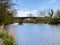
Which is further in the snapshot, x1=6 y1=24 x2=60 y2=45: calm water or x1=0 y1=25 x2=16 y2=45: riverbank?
x1=6 y1=24 x2=60 y2=45: calm water

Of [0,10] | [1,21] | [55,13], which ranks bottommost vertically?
[55,13]

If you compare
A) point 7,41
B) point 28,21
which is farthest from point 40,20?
point 7,41

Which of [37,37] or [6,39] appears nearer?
[6,39]

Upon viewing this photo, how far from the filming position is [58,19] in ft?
223

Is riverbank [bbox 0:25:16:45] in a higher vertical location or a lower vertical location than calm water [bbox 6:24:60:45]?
higher

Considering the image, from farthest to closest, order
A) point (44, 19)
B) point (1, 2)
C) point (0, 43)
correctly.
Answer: point (44, 19), point (1, 2), point (0, 43)

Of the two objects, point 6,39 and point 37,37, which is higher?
point 6,39

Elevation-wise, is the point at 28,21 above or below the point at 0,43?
below

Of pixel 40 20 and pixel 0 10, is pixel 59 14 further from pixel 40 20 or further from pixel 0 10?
pixel 0 10

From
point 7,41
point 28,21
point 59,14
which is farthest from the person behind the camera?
point 28,21

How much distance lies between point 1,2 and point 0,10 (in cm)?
254

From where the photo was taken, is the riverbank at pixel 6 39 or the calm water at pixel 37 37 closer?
the riverbank at pixel 6 39

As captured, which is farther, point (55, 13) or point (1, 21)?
point (55, 13)

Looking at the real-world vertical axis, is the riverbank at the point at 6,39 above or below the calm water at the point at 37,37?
above
